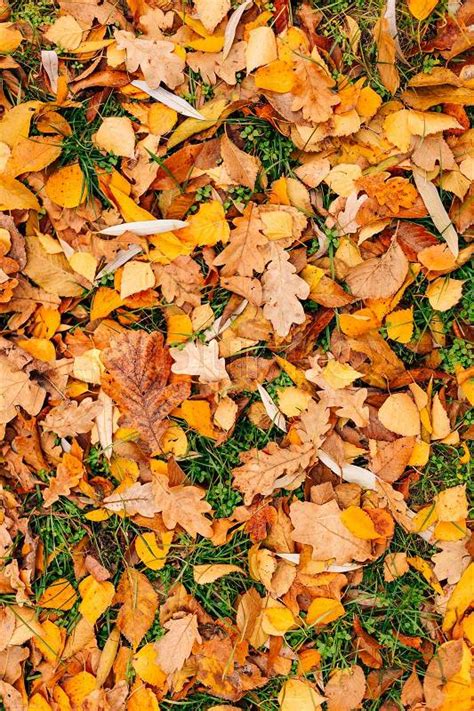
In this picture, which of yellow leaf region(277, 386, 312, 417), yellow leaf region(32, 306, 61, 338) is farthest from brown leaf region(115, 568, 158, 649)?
yellow leaf region(32, 306, 61, 338)

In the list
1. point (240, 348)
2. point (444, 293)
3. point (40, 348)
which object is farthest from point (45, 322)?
point (444, 293)

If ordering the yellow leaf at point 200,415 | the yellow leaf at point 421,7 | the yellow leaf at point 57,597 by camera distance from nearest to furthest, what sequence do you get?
1. the yellow leaf at point 421,7
2. the yellow leaf at point 200,415
3. the yellow leaf at point 57,597

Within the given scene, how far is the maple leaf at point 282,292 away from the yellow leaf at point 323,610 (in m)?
0.95

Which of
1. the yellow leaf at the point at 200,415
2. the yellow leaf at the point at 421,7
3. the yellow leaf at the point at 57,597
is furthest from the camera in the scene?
the yellow leaf at the point at 57,597

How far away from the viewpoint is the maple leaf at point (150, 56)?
2.36m

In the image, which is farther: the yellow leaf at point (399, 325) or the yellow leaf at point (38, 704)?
the yellow leaf at point (38, 704)

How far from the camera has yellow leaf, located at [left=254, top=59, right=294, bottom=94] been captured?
2303mm

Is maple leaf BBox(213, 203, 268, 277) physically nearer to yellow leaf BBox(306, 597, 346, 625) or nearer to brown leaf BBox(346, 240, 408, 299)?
brown leaf BBox(346, 240, 408, 299)

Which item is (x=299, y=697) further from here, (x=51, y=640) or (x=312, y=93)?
(x=312, y=93)

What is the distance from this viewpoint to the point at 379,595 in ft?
7.93

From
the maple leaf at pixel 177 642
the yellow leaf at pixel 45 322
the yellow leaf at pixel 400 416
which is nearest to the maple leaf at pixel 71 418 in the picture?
the yellow leaf at pixel 45 322

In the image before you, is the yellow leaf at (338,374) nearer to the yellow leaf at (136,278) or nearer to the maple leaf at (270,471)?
the maple leaf at (270,471)

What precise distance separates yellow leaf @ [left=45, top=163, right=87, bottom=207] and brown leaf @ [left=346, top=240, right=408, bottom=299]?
3.29 ft

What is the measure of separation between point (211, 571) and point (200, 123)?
1.59m
